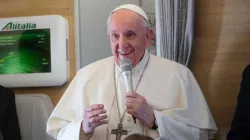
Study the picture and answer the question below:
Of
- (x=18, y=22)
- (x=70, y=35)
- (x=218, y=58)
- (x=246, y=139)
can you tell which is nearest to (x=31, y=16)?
(x=18, y=22)

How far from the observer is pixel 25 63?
2602mm

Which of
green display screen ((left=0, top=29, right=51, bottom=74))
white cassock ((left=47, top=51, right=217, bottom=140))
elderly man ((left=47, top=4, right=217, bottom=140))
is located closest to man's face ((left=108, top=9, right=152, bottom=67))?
elderly man ((left=47, top=4, right=217, bottom=140))

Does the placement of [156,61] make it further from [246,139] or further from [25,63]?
[25,63]

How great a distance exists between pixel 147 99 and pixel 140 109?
0.26 meters

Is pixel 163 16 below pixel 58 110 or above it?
above

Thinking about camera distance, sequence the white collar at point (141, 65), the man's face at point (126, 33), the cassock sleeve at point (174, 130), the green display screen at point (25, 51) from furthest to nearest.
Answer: the green display screen at point (25, 51)
the white collar at point (141, 65)
the man's face at point (126, 33)
the cassock sleeve at point (174, 130)

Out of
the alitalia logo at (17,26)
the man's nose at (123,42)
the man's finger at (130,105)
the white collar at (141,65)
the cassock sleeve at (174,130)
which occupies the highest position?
the alitalia logo at (17,26)

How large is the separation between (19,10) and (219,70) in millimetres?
1463

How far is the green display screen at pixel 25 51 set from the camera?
8.42ft

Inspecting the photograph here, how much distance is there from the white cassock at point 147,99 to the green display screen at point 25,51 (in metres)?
0.62

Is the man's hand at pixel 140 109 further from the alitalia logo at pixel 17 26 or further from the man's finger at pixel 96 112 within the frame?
the alitalia logo at pixel 17 26

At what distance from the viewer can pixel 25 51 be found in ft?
8.55

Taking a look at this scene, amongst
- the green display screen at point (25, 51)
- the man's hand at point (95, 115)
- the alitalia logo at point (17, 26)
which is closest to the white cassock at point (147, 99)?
the man's hand at point (95, 115)

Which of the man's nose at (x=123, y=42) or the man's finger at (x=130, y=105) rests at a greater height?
the man's nose at (x=123, y=42)
